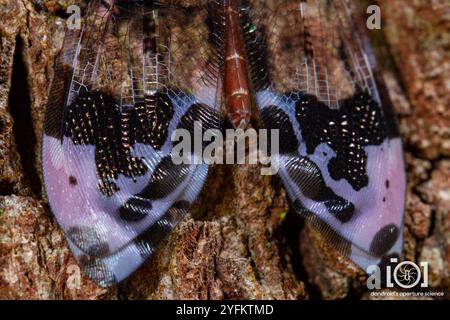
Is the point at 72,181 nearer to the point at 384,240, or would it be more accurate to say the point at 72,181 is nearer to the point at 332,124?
the point at 332,124

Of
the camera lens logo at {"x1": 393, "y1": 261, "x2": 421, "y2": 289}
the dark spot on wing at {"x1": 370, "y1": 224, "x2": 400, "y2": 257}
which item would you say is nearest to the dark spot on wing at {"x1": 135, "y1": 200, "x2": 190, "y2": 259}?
the dark spot on wing at {"x1": 370, "y1": 224, "x2": 400, "y2": 257}

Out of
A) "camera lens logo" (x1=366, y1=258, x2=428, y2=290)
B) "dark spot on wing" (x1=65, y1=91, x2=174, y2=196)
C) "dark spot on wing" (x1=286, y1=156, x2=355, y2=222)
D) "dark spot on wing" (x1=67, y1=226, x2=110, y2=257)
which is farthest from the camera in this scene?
"camera lens logo" (x1=366, y1=258, x2=428, y2=290)

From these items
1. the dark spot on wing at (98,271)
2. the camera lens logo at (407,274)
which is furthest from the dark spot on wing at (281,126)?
the dark spot on wing at (98,271)

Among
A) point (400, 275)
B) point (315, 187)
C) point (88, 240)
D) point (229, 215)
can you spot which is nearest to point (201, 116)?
point (229, 215)

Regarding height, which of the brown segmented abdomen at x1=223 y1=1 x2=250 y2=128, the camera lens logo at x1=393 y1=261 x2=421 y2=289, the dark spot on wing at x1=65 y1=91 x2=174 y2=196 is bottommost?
the camera lens logo at x1=393 y1=261 x2=421 y2=289

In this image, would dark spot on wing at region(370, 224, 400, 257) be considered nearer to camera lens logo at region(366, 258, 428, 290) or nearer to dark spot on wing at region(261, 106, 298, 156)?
camera lens logo at region(366, 258, 428, 290)
